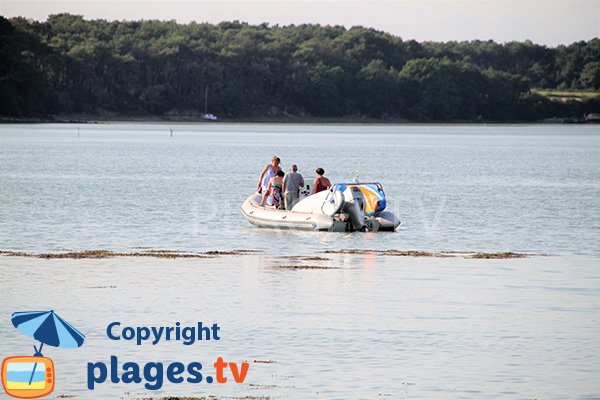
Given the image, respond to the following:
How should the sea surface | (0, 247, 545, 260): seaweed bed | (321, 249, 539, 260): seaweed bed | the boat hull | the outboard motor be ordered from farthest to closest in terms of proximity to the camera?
the boat hull < the outboard motor < (321, 249, 539, 260): seaweed bed < (0, 247, 545, 260): seaweed bed < the sea surface

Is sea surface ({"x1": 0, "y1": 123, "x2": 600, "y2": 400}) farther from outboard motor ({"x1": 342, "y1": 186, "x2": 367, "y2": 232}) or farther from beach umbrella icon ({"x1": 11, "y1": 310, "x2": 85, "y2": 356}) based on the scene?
outboard motor ({"x1": 342, "y1": 186, "x2": 367, "y2": 232})

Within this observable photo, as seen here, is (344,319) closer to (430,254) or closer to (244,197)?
(430,254)

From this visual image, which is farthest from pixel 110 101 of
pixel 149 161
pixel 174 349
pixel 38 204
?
pixel 174 349

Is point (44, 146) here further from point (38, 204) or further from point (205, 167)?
point (38, 204)

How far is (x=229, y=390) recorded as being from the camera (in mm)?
14344

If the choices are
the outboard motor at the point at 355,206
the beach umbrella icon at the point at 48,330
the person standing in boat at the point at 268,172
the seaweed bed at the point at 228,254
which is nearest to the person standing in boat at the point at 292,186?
the person standing in boat at the point at 268,172

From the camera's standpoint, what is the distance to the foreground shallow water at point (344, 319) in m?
14.8

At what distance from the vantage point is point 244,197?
5000 centimetres

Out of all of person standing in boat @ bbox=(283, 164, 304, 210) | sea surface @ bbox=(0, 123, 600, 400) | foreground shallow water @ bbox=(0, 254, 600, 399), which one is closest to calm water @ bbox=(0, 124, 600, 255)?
sea surface @ bbox=(0, 123, 600, 400)

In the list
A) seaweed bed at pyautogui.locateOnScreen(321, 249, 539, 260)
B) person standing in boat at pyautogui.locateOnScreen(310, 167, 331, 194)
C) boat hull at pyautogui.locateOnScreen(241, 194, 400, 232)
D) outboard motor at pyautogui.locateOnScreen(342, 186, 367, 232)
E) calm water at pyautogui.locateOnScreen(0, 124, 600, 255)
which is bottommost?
calm water at pyautogui.locateOnScreen(0, 124, 600, 255)

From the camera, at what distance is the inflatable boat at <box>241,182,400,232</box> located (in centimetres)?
3117

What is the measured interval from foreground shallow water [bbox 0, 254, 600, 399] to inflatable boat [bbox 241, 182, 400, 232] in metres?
3.94

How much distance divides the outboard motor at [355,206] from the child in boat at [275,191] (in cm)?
203

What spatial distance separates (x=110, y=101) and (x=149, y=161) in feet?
368
